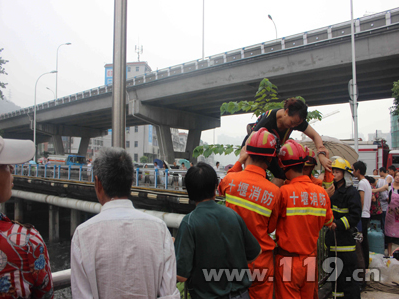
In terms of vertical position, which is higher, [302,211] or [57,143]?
[57,143]

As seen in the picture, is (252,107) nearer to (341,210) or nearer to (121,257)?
(341,210)

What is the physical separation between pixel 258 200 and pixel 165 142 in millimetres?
29530

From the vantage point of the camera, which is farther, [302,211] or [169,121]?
[169,121]

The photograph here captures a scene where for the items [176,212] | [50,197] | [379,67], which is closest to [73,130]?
[50,197]

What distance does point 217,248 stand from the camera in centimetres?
194

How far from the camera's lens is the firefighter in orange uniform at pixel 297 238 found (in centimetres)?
259

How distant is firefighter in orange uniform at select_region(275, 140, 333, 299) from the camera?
259 cm

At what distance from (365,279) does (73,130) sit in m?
48.2

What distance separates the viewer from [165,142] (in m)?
31.5

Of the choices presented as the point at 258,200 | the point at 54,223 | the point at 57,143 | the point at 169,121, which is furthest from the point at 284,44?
the point at 57,143

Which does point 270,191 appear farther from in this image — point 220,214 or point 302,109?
point 302,109

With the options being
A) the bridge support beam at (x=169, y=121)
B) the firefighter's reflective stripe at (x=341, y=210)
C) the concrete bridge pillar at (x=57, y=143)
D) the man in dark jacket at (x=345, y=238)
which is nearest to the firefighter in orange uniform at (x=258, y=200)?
A: the man in dark jacket at (x=345, y=238)

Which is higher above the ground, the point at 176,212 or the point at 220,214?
the point at 220,214

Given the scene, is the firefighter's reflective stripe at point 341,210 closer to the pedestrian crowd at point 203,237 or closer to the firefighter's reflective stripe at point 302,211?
the pedestrian crowd at point 203,237
